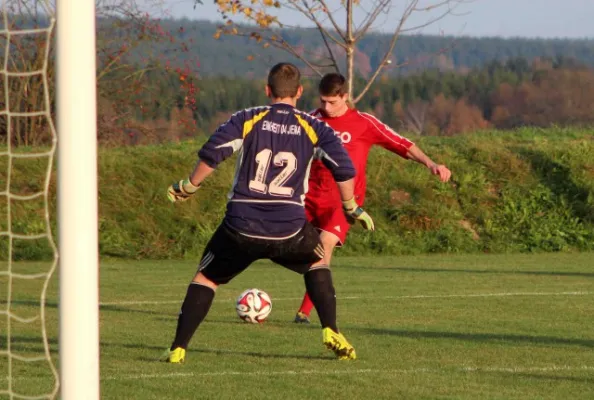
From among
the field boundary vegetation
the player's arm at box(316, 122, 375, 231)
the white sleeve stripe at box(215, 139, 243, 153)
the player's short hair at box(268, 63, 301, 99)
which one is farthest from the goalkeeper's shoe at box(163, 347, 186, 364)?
the field boundary vegetation

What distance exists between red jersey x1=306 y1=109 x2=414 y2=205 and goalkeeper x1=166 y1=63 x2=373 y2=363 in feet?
6.16

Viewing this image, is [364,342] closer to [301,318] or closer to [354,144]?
[301,318]

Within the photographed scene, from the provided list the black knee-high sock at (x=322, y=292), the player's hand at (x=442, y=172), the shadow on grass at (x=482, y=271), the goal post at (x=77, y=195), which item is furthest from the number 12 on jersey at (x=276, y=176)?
the shadow on grass at (x=482, y=271)

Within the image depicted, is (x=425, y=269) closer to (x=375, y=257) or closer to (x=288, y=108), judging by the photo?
(x=375, y=257)

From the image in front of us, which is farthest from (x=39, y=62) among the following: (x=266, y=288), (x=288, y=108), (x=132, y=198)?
(x=288, y=108)

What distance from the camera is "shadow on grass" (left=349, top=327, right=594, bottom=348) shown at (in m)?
7.98

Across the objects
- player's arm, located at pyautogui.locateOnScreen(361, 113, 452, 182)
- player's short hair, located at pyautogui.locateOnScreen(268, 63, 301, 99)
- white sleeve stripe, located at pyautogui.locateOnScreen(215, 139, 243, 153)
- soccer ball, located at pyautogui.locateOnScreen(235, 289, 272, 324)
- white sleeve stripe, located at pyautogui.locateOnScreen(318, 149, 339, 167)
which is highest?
player's short hair, located at pyautogui.locateOnScreen(268, 63, 301, 99)

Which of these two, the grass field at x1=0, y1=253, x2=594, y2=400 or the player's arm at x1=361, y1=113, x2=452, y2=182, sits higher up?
the player's arm at x1=361, y1=113, x2=452, y2=182

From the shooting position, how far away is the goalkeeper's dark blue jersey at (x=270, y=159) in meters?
6.93

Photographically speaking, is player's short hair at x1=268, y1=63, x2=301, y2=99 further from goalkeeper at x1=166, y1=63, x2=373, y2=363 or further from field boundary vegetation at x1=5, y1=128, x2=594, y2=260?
field boundary vegetation at x1=5, y1=128, x2=594, y2=260

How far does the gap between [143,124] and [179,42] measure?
182 centimetres

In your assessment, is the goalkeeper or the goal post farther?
the goalkeeper

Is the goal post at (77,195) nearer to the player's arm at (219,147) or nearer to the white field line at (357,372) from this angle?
the white field line at (357,372)

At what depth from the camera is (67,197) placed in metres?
4.32
